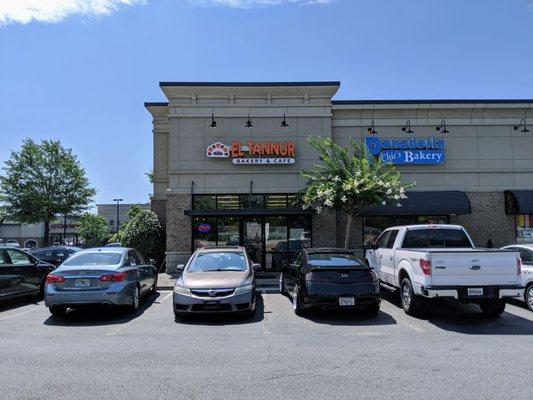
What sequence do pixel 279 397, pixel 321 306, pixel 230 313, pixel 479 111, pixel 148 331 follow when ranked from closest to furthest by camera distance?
1. pixel 279 397
2. pixel 148 331
3. pixel 321 306
4. pixel 230 313
5. pixel 479 111

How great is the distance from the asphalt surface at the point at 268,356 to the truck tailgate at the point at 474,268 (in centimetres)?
85

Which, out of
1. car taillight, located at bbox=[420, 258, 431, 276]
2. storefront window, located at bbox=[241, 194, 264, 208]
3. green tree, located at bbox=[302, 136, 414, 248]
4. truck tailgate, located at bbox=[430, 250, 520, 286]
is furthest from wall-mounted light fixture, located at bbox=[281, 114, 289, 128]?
truck tailgate, located at bbox=[430, 250, 520, 286]

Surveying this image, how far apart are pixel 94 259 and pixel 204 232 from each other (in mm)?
7986

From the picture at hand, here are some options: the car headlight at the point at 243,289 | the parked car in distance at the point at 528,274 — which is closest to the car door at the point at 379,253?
the parked car in distance at the point at 528,274

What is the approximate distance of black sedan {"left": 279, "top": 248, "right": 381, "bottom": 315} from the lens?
29.0 ft

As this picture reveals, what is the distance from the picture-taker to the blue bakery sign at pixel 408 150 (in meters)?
18.2

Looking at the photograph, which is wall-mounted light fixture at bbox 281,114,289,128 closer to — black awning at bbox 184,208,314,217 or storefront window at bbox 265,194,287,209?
storefront window at bbox 265,194,287,209

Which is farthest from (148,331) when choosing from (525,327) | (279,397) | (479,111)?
(479,111)

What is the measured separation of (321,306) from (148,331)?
3.39m

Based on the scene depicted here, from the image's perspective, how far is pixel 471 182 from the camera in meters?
18.4

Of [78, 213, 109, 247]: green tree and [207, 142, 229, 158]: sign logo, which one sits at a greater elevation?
[207, 142, 229, 158]: sign logo

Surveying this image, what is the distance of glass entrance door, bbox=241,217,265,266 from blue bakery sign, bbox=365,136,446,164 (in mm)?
5585

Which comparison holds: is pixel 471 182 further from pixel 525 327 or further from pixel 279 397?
pixel 279 397

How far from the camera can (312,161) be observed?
1791 centimetres
